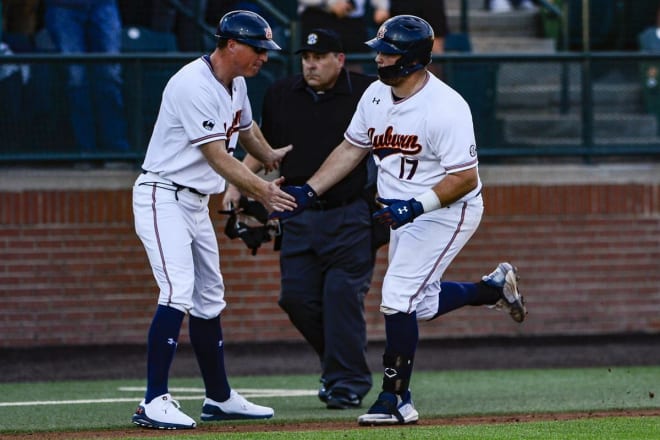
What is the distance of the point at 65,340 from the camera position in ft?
37.2

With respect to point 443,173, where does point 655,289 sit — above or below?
below

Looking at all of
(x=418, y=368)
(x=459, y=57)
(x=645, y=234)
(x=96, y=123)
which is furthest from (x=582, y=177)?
(x=96, y=123)

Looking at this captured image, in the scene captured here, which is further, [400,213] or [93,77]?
[93,77]

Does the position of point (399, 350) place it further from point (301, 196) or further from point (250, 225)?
point (250, 225)

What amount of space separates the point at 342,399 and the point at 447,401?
0.69 m

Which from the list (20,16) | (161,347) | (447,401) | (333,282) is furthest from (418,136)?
(20,16)

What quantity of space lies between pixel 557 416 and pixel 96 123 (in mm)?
5632

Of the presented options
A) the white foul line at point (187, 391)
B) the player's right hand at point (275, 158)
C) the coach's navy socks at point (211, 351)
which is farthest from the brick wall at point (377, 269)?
the coach's navy socks at point (211, 351)

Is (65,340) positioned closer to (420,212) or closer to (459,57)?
(459,57)

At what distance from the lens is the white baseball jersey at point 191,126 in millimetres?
6938

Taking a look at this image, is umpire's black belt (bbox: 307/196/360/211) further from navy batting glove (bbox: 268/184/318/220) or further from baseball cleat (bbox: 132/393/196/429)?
baseball cleat (bbox: 132/393/196/429)

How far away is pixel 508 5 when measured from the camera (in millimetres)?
14070

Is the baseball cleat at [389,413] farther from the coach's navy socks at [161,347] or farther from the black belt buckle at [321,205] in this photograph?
the black belt buckle at [321,205]

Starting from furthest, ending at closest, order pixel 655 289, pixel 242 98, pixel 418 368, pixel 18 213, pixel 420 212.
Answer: pixel 655 289 < pixel 18 213 < pixel 418 368 < pixel 242 98 < pixel 420 212
